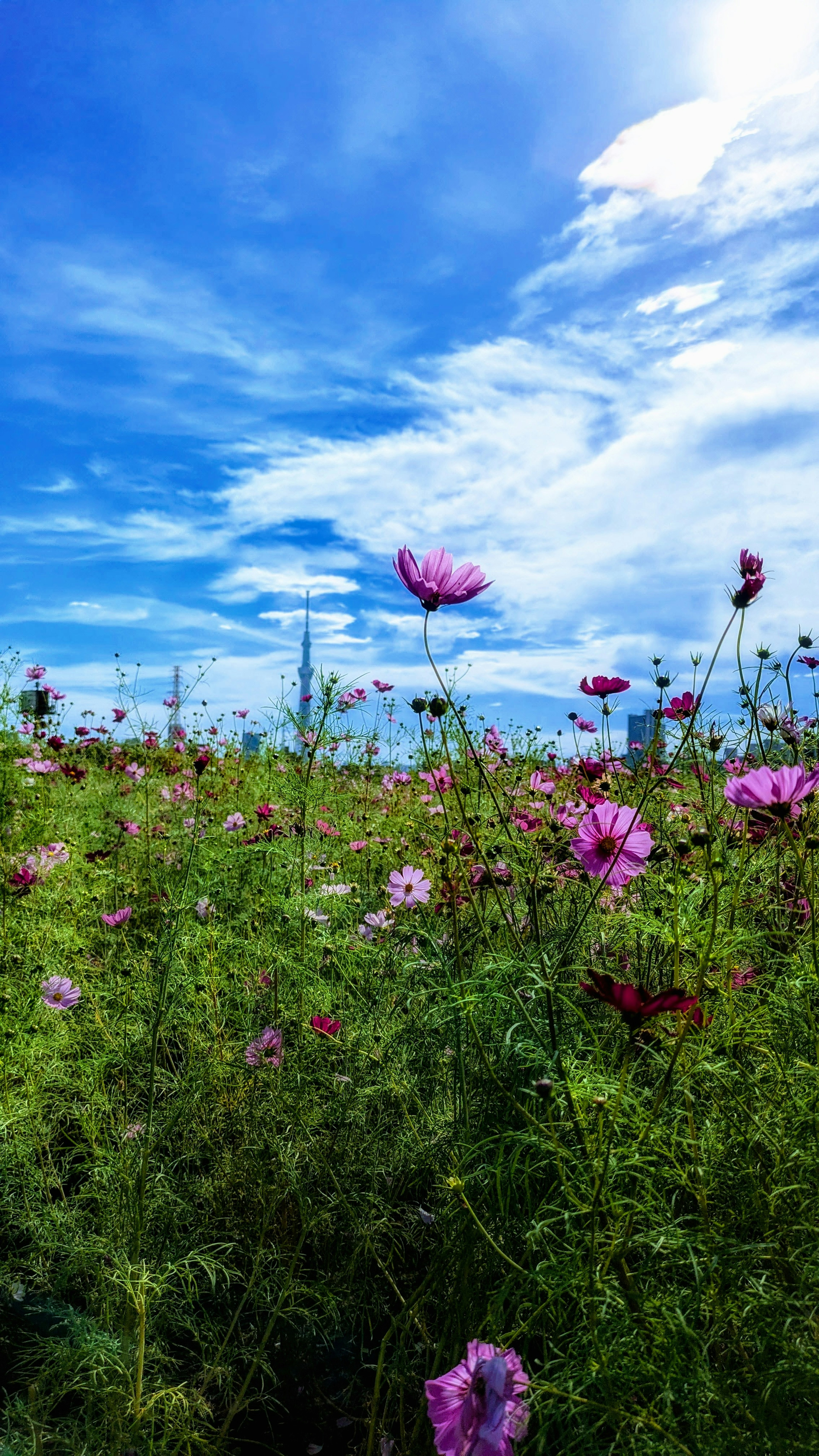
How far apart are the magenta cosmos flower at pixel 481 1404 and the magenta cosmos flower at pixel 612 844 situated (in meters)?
0.51

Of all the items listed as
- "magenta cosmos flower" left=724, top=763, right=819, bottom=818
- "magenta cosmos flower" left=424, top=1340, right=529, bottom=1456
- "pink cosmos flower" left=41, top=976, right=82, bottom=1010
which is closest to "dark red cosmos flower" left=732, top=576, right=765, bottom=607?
"magenta cosmos flower" left=724, top=763, right=819, bottom=818

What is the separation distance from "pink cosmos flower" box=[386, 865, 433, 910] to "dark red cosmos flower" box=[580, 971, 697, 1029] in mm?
1178

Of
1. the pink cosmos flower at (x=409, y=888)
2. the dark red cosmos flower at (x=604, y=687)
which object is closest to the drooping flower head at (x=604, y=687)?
the dark red cosmos flower at (x=604, y=687)

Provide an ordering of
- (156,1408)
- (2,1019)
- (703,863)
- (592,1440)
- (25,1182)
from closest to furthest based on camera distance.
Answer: (592,1440), (156,1408), (25,1182), (703,863), (2,1019)

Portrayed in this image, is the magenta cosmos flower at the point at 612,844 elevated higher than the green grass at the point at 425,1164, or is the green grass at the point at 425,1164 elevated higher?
the magenta cosmos flower at the point at 612,844

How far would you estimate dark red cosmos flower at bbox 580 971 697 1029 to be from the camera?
665 mm

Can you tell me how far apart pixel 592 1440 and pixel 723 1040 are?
0.42m

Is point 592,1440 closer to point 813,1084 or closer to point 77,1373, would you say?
point 813,1084

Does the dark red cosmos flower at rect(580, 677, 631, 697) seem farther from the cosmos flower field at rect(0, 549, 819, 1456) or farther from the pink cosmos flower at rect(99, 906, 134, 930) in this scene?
the pink cosmos flower at rect(99, 906, 134, 930)

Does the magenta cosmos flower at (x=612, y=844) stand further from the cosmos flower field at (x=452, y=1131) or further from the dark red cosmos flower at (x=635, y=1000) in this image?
the dark red cosmos flower at (x=635, y=1000)

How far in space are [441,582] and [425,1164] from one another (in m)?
0.97

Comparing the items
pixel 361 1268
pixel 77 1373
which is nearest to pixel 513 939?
pixel 361 1268

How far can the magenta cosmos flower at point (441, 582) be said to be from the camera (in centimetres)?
114

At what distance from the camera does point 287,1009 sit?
164cm
